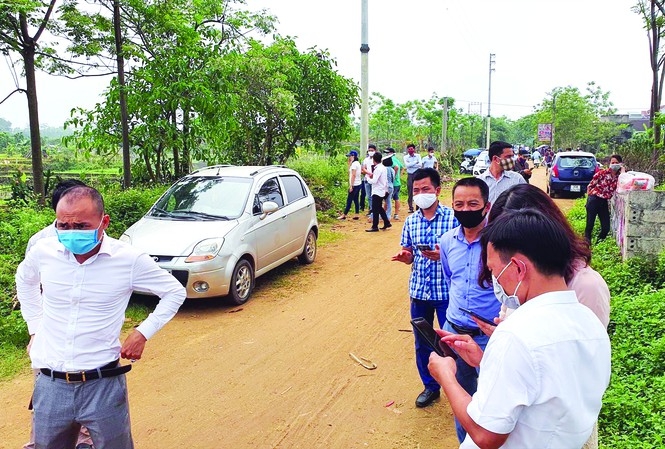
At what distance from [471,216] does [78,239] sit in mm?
2222

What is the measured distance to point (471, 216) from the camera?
3.42 m

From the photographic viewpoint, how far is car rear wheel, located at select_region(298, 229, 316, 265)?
364 inches

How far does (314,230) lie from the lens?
9562 millimetres

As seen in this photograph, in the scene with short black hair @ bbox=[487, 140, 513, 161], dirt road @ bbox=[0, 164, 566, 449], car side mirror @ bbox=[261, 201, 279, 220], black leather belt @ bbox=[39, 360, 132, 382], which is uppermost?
short black hair @ bbox=[487, 140, 513, 161]

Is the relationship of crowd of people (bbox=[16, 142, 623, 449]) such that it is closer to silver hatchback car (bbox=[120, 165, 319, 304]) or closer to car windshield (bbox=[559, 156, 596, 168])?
silver hatchback car (bbox=[120, 165, 319, 304])

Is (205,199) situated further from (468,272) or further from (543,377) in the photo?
(543,377)

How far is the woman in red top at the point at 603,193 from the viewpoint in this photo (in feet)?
30.7

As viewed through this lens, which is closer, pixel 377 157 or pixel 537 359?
pixel 537 359

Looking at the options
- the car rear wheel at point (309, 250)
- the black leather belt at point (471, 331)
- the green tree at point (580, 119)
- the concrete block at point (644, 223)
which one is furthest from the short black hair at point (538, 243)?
the green tree at point (580, 119)

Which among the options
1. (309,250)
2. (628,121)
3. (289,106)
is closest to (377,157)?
(289,106)

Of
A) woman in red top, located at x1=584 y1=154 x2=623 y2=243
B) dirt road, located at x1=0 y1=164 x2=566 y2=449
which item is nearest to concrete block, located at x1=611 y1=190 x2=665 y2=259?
woman in red top, located at x1=584 y1=154 x2=623 y2=243

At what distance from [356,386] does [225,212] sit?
136 inches

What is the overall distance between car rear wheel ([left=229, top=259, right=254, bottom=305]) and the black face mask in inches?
161

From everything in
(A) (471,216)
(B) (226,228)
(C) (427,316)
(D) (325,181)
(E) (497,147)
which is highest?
(E) (497,147)
